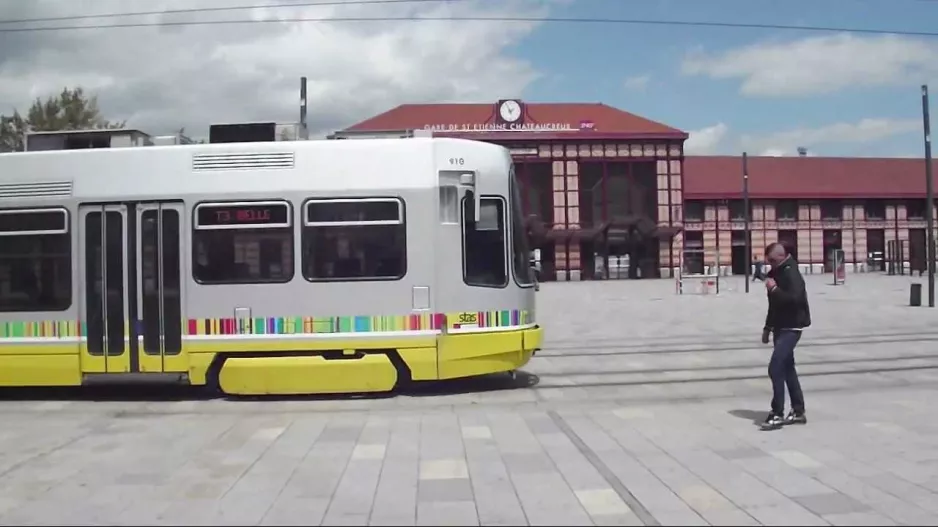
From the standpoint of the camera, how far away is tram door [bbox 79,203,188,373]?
10.5 metres

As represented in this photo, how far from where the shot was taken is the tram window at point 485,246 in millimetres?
10594

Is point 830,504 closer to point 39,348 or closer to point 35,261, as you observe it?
point 39,348

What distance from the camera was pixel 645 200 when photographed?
59.5m

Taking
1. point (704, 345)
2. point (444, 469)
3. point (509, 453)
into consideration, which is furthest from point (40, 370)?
point (704, 345)

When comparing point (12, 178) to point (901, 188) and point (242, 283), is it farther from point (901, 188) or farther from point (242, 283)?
point (901, 188)

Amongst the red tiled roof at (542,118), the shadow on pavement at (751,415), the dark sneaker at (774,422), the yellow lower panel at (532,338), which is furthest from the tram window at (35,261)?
the red tiled roof at (542,118)

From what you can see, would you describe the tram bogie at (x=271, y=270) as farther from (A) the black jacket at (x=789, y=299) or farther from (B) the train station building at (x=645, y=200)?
(B) the train station building at (x=645, y=200)

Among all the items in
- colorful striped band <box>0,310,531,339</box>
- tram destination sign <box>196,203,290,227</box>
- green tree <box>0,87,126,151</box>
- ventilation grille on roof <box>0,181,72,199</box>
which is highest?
green tree <box>0,87,126,151</box>

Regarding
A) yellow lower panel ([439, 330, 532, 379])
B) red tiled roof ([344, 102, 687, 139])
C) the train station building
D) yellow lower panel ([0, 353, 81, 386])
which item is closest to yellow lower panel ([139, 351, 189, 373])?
yellow lower panel ([0, 353, 81, 386])

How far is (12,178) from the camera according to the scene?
1091cm

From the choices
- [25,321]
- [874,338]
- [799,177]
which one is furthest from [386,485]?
[799,177]

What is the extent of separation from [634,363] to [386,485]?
8060 millimetres

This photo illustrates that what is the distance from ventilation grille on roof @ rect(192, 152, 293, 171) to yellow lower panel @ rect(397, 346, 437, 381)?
2.70m

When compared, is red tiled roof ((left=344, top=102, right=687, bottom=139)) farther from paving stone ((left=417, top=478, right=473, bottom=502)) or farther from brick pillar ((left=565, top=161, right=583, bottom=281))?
paving stone ((left=417, top=478, right=473, bottom=502))
